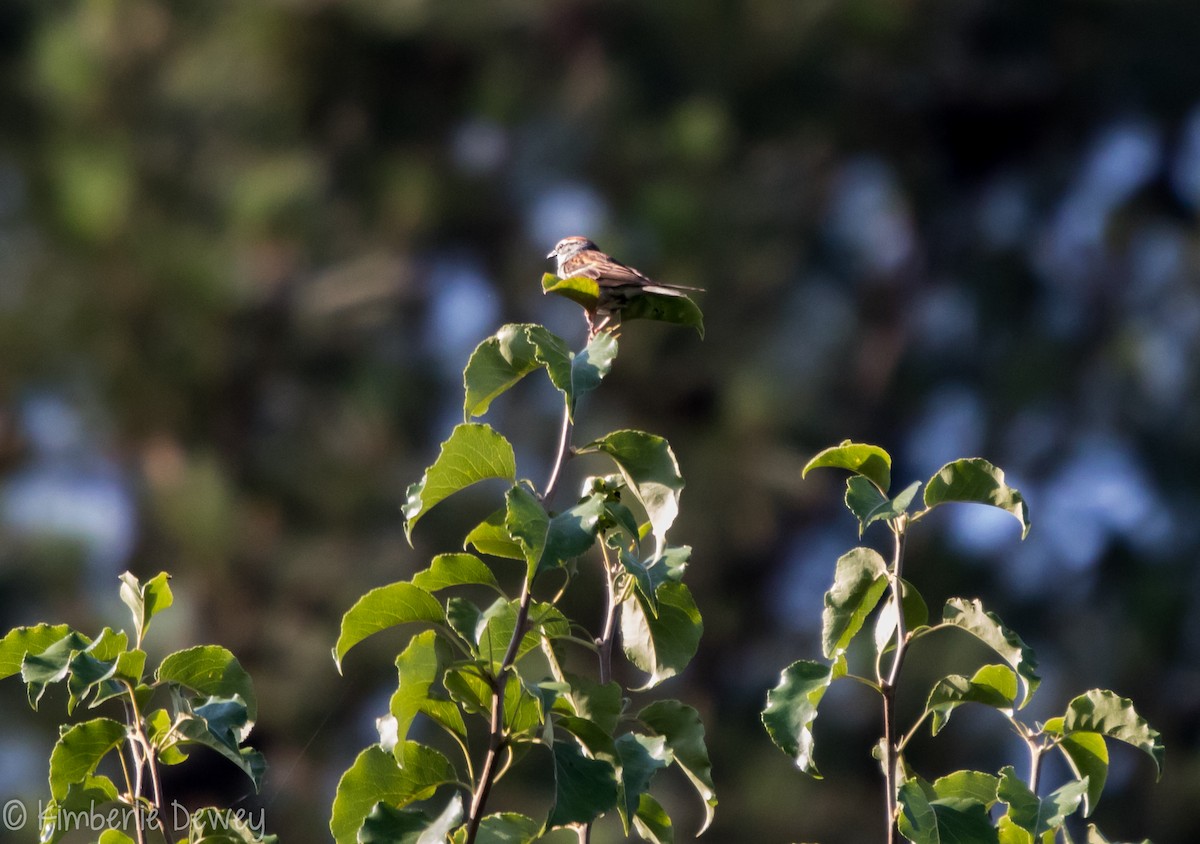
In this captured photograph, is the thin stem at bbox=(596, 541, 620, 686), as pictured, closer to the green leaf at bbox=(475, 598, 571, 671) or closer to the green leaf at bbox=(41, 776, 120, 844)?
the green leaf at bbox=(475, 598, 571, 671)

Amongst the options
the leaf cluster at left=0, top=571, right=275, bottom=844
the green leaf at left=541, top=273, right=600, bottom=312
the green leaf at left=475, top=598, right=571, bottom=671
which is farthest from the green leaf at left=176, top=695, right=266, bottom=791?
the green leaf at left=541, top=273, right=600, bottom=312

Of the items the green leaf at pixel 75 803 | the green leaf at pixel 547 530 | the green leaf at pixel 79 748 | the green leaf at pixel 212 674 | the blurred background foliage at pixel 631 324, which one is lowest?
the green leaf at pixel 75 803

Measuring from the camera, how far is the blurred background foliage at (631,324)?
733 cm

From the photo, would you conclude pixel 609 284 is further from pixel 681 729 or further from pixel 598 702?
pixel 598 702

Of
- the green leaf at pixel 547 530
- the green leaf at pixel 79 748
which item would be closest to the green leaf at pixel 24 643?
the green leaf at pixel 79 748

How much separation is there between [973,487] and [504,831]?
77 centimetres

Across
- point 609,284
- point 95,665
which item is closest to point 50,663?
point 95,665

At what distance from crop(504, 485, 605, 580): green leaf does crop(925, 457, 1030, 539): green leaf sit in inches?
18.5

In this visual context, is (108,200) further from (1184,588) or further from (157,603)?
(1184,588)

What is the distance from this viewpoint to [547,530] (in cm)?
166

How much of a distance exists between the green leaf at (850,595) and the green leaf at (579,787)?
0.36 metres

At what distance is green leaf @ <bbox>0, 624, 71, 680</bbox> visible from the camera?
1.87m

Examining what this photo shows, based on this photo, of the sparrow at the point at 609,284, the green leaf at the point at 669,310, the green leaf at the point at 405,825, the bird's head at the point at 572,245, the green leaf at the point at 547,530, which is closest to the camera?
the green leaf at the point at 547,530

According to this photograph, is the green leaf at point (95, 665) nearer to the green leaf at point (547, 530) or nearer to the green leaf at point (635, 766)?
the green leaf at point (547, 530)
